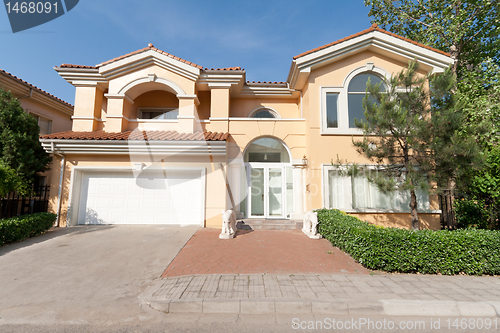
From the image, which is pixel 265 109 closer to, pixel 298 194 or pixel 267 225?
pixel 298 194

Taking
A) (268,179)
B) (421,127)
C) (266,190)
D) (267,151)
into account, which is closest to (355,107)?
(421,127)

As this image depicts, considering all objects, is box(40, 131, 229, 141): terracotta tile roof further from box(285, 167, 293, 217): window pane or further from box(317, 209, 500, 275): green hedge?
box(317, 209, 500, 275): green hedge

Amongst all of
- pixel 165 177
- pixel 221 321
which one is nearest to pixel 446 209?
pixel 221 321

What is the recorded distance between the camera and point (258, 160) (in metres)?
10.9

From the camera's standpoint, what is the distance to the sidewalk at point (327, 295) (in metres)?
3.76

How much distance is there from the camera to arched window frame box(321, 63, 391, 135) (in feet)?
32.4

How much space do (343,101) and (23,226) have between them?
12260 mm

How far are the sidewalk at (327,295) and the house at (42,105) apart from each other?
35.8 ft

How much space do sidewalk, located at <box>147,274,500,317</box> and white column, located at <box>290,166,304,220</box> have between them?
505 cm

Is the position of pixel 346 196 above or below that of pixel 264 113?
below

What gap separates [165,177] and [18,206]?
273 inches

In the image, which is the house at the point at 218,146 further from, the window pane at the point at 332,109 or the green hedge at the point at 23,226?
the green hedge at the point at 23,226

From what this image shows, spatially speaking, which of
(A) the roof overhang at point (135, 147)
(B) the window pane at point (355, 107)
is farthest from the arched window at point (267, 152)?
(B) the window pane at point (355, 107)

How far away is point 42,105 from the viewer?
12922mm
